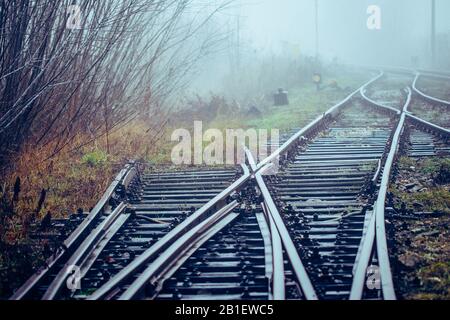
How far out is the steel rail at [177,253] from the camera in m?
4.15

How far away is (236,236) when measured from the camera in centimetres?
547

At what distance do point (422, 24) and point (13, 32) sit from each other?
8295 cm

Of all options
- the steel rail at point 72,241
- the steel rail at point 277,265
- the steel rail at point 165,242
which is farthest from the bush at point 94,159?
the steel rail at point 277,265

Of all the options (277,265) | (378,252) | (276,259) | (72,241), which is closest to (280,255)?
(276,259)

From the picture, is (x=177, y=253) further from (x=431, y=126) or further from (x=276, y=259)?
(x=431, y=126)

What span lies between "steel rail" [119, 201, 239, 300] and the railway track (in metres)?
0.01

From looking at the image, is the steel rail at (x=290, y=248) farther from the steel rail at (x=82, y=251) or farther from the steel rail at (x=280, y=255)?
the steel rail at (x=82, y=251)

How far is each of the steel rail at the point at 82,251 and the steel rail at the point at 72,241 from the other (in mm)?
93

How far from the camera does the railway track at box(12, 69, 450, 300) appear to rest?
4227 millimetres

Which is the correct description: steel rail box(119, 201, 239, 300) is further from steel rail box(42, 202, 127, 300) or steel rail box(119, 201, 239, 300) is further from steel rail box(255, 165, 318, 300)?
steel rail box(42, 202, 127, 300)

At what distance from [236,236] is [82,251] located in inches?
57.0

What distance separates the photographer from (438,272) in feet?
14.7

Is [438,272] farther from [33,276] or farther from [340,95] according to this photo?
[340,95]
